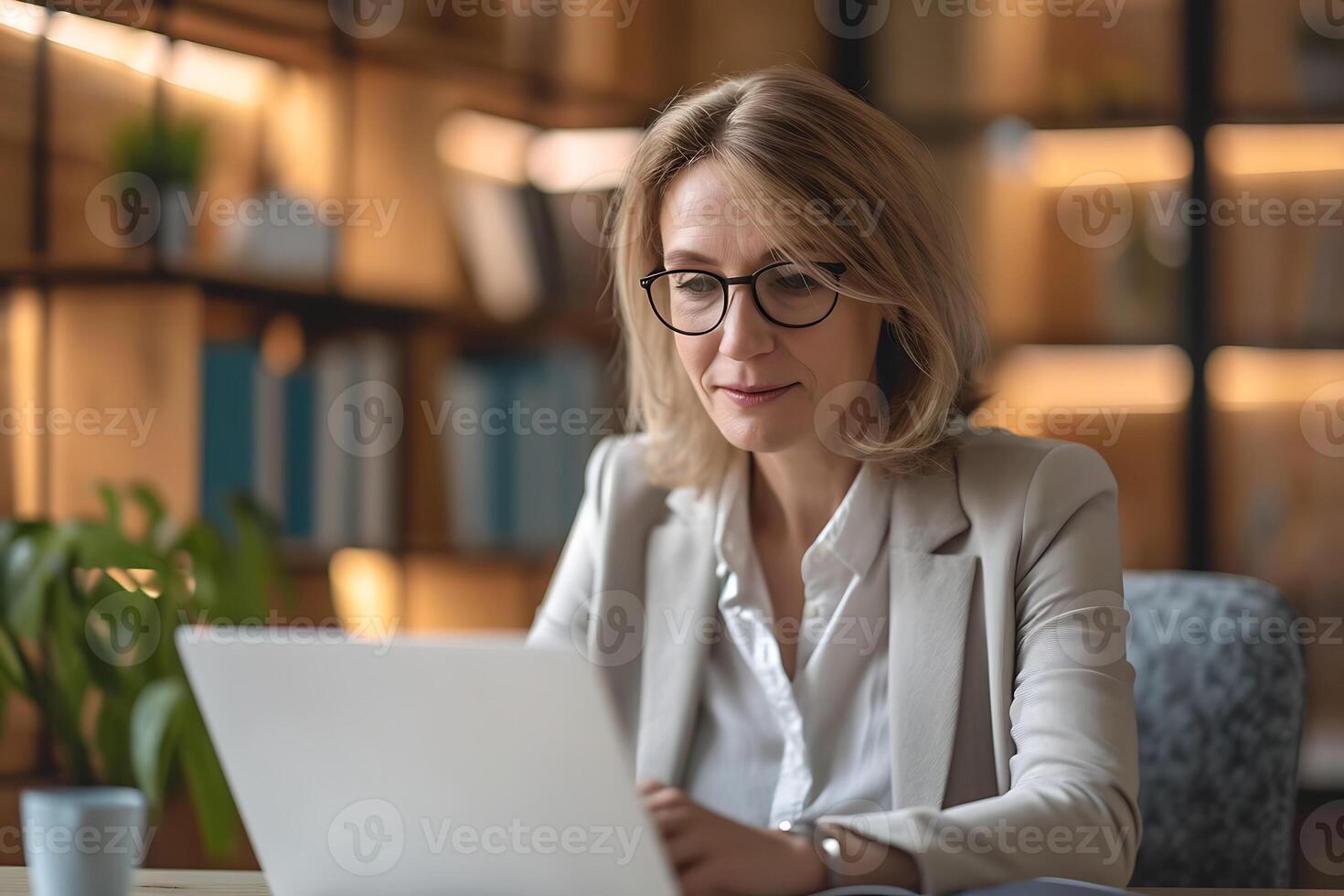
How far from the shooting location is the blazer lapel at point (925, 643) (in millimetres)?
1281

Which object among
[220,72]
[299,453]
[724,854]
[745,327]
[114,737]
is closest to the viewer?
[724,854]

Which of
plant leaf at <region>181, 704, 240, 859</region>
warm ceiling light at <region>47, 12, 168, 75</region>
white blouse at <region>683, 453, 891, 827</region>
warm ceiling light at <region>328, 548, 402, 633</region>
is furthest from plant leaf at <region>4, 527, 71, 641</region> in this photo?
white blouse at <region>683, 453, 891, 827</region>

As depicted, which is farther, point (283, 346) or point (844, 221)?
point (283, 346)

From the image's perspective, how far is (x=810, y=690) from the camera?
136 cm

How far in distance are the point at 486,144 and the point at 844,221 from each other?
65.8 inches

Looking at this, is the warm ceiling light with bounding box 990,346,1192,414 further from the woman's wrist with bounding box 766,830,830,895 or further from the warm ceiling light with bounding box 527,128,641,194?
the woman's wrist with bounding box 766,830,830,895

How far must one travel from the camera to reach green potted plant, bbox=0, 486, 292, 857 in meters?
1.92

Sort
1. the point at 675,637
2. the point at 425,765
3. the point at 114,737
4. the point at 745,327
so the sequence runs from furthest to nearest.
A: the point at 114,737, the point at 675,637, the point at 745,327, the point at 425,765

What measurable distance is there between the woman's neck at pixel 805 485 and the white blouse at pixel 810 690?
0.12 ft

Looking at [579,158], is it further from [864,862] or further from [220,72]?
[864,862]

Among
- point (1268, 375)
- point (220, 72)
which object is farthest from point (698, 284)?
point (1268, 375)

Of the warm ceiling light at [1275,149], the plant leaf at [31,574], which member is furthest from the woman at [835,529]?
the warm ceiling light at [1275,149]

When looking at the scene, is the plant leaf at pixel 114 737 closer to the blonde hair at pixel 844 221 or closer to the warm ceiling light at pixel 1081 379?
the blonde hair at pixel 844 221

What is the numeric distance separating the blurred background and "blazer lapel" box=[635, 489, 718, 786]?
1191 mm
